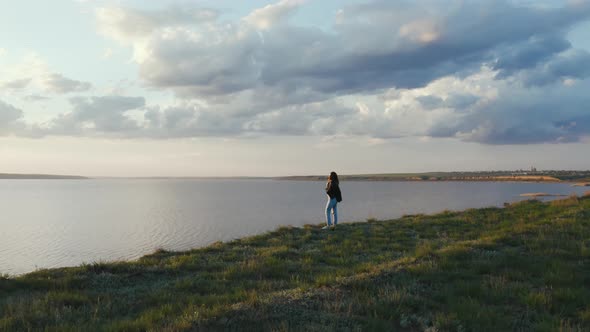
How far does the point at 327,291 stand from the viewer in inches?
274

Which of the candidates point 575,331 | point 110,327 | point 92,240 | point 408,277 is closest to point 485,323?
point 575,331

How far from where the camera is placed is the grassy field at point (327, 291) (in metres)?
5.72

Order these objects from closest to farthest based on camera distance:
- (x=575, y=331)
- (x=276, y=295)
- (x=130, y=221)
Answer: (x=575, y=331) < (x=276, y=295) < (x=130, y=221)

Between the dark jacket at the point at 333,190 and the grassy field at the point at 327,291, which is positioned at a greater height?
the dark jacket at the point at 333,190

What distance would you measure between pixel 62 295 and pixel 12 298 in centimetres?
93

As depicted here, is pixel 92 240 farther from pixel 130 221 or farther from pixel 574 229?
pixel 574 229

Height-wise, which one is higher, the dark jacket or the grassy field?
the dark jacket

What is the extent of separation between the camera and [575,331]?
5.32m

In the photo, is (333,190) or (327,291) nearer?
(327,291)

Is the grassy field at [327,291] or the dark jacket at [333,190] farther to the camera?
the dark jacket at [333,190]

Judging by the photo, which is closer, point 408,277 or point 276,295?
Result: point 276,295

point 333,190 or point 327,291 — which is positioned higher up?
point 333,190

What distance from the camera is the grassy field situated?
572 centimetres

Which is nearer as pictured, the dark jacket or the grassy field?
the grassy field
